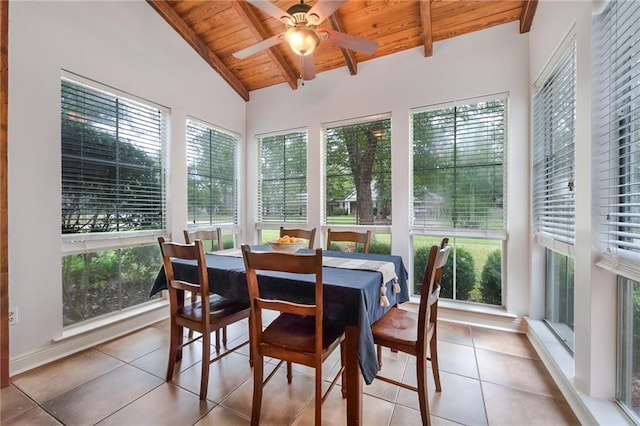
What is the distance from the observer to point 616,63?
139 cm

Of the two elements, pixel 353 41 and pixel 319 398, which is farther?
pixel 353 41

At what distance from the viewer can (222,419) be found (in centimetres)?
154

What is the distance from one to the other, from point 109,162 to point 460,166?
3530 mm

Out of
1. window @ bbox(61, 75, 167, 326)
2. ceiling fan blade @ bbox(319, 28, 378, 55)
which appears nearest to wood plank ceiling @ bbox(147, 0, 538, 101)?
ceiling fan blade @ bbox(319, 28, 378, 55)

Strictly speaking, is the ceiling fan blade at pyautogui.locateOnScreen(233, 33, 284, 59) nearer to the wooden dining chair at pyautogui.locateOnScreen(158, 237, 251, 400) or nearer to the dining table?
the wooden dining chair at pyautogui.locateOnScreen(158, 237, 251, 400)

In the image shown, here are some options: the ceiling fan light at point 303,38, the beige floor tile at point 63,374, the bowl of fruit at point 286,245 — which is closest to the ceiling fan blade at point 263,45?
the ceiling fan light at point 303,38

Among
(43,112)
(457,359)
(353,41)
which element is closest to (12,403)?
(43,112)

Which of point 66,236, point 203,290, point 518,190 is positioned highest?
point 518,190

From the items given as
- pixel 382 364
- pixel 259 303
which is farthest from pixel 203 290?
pixel 382 364

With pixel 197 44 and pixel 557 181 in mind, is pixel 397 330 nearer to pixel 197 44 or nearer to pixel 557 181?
pixel 557 181

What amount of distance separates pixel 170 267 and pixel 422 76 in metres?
3.10

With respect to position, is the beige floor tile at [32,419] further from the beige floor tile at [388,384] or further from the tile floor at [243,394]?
the beige floor tile at [388,384]

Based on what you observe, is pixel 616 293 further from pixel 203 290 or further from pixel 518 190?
pixel 203 290

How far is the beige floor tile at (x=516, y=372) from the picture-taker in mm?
1812
